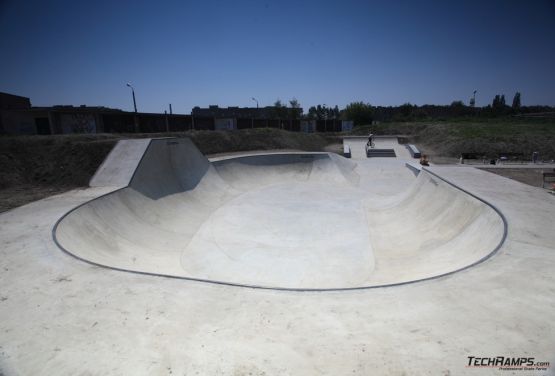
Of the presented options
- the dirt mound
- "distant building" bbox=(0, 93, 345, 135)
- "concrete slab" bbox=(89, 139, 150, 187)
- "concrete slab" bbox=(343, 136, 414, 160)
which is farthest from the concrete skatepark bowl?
"distant building" bbox=(0, 93, 345, 135)

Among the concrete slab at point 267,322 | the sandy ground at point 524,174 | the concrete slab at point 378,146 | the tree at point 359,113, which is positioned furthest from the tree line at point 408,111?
the concrete slab at point 267,322

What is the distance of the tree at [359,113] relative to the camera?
195 ft

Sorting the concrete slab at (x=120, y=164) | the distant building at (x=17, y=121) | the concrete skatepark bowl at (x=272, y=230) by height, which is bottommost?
the concrete skatepark bowl at (x=272, y=230)

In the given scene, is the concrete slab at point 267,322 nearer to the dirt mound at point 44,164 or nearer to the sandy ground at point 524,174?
the dirt mound at point 44,164

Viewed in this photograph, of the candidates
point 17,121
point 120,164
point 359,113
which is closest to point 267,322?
point 120,164

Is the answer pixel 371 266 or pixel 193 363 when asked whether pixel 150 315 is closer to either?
pixel 193 363

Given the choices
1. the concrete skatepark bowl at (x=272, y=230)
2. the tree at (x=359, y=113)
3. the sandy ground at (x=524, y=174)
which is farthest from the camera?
the tree at (x=359, y=113)

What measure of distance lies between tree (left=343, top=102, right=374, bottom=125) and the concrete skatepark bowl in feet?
149

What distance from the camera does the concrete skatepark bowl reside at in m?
7.10

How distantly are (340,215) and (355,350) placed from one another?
9.81m

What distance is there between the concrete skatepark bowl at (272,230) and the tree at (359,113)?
45398 mm

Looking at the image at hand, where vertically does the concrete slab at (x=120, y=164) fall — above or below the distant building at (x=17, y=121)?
below

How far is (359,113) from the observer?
61.5 m

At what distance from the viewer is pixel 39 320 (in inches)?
151
